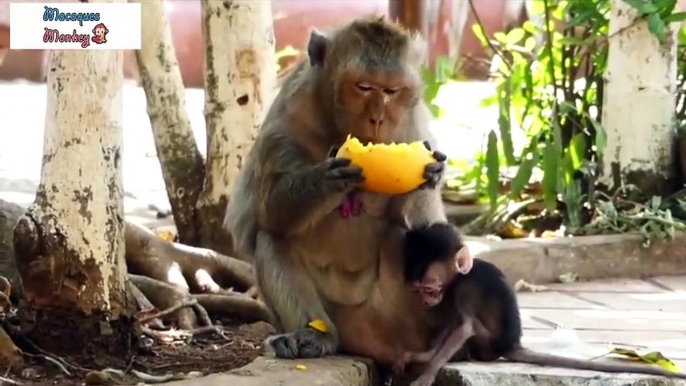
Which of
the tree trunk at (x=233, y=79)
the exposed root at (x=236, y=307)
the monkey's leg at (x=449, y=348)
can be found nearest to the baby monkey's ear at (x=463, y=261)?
the monkey's leg at (x=449, y=348)

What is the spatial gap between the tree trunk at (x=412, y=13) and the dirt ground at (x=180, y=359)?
2530 millimetres

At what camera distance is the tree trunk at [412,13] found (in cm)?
800

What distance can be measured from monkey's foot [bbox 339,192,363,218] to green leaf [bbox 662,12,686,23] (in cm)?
355

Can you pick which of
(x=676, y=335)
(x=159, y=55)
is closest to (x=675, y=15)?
(x=676, y=335)

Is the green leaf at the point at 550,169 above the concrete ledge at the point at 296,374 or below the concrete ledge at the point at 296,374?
above

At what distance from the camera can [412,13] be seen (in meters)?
8.02

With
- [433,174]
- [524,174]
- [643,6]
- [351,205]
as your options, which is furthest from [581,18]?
[433,174]

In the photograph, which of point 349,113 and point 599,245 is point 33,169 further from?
point 349,113

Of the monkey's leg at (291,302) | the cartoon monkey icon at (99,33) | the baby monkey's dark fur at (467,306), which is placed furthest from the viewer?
the cartoon monkey icon at (99,33)

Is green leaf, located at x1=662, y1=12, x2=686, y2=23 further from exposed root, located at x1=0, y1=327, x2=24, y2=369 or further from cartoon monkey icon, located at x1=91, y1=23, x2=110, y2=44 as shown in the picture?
exposed root, located at x1=0, y1=327, x2=24, y2=369

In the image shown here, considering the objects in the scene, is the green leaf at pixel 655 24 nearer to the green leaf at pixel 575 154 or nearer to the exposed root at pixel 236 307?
the green leaf at pixel 575 154

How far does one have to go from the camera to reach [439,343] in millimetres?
4809

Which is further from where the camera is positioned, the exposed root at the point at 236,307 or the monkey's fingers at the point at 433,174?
the exposed root at the point at 236,307

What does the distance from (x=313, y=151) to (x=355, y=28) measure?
1.64 feet
